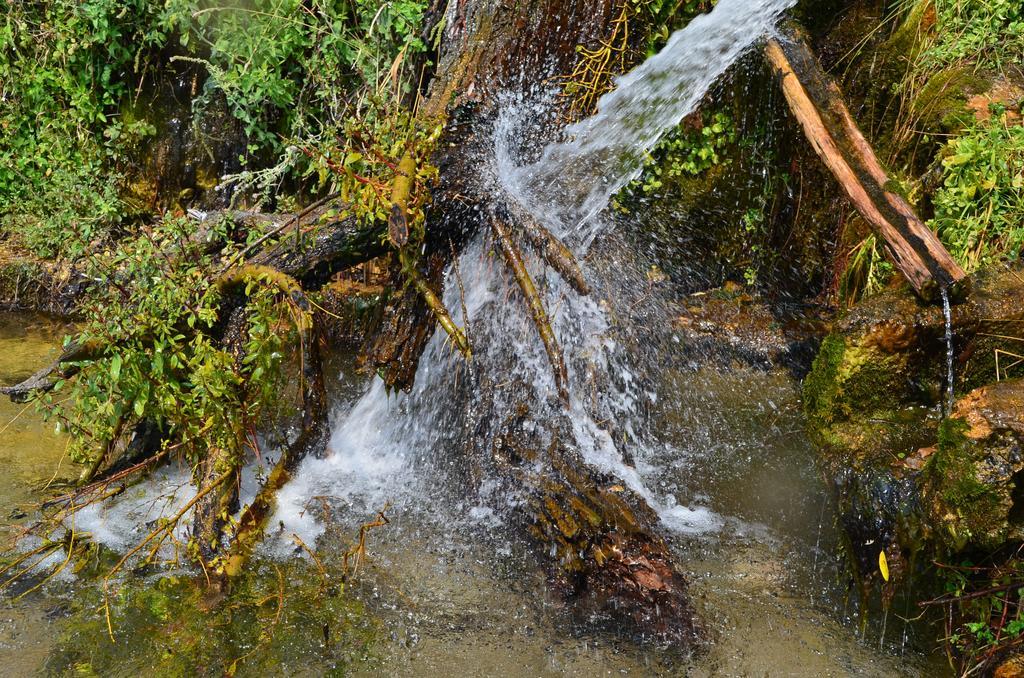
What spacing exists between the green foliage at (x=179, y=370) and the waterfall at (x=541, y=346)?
0.60 meters

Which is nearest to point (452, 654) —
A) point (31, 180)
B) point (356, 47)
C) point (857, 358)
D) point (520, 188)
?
point (857, 358)

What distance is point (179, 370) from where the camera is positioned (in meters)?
4.01

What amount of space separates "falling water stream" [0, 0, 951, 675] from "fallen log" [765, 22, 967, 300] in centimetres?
38

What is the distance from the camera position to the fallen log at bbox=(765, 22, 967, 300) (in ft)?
12.6

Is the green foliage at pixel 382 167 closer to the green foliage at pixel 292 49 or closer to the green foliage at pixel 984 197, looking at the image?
the green foliage at pixel 292 49

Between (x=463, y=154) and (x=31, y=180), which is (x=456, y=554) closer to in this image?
(x=463, y=154)

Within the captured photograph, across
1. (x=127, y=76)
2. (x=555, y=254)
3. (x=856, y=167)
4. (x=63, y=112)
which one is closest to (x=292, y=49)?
(x=127, y=76)

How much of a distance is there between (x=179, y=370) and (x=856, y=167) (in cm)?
351

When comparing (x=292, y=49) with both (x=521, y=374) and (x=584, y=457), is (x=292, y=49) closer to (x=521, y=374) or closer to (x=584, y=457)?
(x=521, y=374)

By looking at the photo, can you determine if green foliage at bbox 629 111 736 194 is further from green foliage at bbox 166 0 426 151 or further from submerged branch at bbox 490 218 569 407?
green foliage at bbox 166 0 426 151

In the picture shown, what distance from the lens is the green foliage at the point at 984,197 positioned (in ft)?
14.1

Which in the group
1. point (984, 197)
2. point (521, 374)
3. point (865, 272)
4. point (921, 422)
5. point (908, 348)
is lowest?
point (921, 422)

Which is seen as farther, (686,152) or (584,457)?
(686,152)

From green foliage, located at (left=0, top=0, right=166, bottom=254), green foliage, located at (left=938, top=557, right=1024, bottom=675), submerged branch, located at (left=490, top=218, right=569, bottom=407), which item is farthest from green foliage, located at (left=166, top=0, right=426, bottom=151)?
green foliage, located at (left=938, top=557, right=1024, bottom=675)
